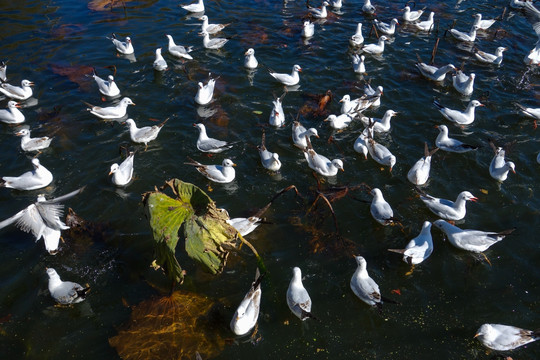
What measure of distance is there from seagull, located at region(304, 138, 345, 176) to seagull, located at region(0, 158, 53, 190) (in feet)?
21.7

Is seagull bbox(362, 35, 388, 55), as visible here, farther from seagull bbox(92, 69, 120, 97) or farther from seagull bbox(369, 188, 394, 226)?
seagull bbox(92, 69, 120, 97)

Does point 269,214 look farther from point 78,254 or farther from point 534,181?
point 534,181

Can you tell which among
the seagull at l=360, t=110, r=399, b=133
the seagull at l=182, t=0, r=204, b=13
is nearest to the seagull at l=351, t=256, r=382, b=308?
the seagull at l=360, t=110, r=399, b=133

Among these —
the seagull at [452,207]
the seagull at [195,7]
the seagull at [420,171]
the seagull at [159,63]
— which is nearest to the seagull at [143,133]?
the seagull at [159,63]

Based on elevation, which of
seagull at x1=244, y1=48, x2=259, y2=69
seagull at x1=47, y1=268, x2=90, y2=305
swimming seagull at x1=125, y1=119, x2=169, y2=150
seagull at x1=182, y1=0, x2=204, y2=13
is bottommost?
seagull at x1=47, y1=268, x2=90, y2=305

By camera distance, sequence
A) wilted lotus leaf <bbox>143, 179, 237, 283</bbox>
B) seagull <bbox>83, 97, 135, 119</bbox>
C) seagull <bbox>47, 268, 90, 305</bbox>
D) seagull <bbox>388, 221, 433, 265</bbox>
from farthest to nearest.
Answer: seagull <bbox>83, 97, 135, 119</bbox> → seagull <bbox>388, 221, 433, 265</bbox> → seagull <bbox>47, 268, 90, 305</bbox> → wilted lotus leaf <bbox>143, 179, 237, 283</bbox>

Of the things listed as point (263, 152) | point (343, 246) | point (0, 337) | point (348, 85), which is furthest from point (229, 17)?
point (0, 337)

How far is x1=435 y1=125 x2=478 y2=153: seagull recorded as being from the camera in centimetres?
1155

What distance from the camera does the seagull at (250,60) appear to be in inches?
598

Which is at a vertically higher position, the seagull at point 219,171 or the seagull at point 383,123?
the seagull at point 383,123

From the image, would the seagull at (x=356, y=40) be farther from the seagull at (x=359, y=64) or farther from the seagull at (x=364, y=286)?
the seagull at (x=364, y=286)

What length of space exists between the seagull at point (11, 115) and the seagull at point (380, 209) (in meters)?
10.4

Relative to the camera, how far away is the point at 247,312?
725 centimetres

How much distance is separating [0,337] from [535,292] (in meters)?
9.90
